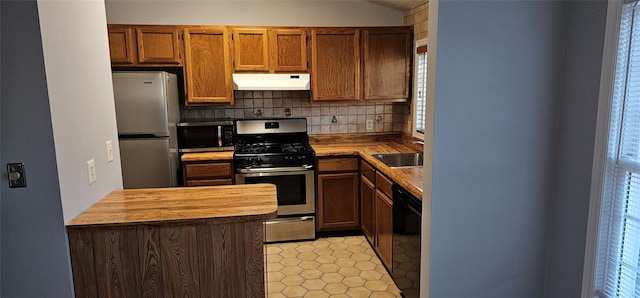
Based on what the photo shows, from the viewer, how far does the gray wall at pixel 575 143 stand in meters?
1.48

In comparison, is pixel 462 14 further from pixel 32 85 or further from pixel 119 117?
pixel 119 117

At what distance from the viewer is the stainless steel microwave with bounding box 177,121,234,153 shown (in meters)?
3.53

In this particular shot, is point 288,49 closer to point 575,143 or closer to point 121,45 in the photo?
point 121,45

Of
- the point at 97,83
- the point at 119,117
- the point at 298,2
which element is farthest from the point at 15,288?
the point at 298,2

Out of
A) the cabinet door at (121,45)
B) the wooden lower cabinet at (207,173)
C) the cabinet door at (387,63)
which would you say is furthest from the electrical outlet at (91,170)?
the cabinet door at (387,63)

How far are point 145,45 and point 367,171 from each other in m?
2.30

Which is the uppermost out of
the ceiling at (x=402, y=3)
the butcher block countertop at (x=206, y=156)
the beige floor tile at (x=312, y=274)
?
the ceiling at (x=402, y=3)

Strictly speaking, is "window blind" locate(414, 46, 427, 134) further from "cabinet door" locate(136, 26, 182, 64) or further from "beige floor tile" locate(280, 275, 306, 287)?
"cabinet door" locate(136, 26, 182, 64)

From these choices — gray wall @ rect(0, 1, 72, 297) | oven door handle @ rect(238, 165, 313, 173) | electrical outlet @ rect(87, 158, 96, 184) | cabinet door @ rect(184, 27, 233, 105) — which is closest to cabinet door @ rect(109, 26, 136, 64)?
cabinet door @ rect(184, 27, 233, 105)

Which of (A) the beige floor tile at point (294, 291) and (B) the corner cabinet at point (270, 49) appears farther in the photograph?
(B) the corner cabinet at point (270, 49)

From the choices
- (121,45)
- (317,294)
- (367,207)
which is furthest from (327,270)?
(121,45)

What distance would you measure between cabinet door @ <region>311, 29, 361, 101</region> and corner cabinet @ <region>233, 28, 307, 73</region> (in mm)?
125

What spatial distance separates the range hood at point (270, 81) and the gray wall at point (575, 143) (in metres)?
2.32

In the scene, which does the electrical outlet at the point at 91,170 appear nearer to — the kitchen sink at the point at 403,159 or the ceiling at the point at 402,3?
the kitchen sink at the point at 403,159
